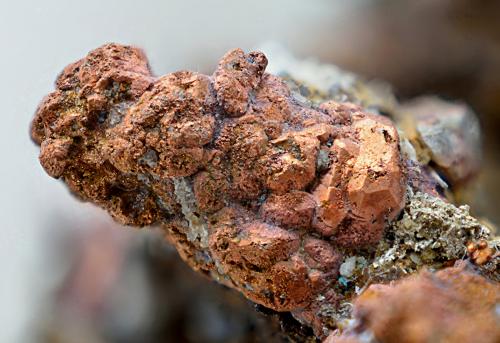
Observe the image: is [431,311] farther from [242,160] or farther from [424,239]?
[242,160]

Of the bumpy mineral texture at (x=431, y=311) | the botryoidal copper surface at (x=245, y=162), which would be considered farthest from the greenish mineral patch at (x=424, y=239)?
the bumpy mineral texture at (x=431, y=311)

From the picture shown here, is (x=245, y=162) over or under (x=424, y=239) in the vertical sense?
over

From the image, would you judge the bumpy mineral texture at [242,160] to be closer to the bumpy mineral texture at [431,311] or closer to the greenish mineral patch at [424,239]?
the greenish mineral patch at [424,239]

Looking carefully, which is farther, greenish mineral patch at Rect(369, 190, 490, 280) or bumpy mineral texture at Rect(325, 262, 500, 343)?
greenish mineral patch at Rect(369, 190, 490, 280)

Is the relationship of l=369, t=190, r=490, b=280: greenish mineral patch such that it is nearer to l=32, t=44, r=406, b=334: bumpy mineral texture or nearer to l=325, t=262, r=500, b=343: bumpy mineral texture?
l=32, t=44, r=406, b=334: bumpy mineral texture

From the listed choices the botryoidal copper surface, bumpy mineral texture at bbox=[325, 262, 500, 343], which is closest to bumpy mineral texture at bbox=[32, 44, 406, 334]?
the botryoidal copper surface

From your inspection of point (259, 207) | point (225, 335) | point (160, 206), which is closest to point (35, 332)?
point (225, 335)

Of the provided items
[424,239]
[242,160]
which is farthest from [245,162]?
[424,239]

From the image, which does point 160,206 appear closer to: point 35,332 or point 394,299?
point 394,299
